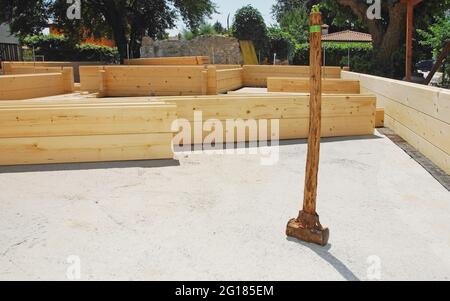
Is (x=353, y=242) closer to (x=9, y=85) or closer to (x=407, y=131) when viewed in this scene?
(x=407, y=131)

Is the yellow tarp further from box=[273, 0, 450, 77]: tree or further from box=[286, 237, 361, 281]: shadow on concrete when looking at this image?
box=[286, 237, 361, 281]: shadow on concrete

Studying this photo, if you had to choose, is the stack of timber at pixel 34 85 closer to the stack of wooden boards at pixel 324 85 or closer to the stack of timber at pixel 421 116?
the stack of wooden boards at pixel 324 85

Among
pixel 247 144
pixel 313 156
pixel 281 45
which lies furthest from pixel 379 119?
pixel 281 45

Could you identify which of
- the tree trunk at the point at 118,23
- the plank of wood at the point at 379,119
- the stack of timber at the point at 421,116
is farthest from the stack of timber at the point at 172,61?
the tree trunk at the point at 118,23

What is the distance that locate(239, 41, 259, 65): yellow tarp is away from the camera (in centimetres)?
3008

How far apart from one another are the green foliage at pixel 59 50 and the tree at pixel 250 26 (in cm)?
1401

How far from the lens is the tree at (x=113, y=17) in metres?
25.4

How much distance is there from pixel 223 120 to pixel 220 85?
6.43m

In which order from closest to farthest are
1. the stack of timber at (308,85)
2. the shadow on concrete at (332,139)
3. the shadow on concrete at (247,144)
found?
the shadow on concrete at (247,144)
the shadow on concrete at (332,139)
the stack of timber at (308,85)

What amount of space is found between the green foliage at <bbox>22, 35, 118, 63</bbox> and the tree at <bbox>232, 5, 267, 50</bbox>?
46.0 feet

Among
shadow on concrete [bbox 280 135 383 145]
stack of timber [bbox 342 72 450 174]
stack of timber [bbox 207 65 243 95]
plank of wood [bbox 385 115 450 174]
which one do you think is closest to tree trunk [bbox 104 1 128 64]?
stack of timber [bbox 207 65 243 95]

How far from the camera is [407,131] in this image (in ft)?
22.6
